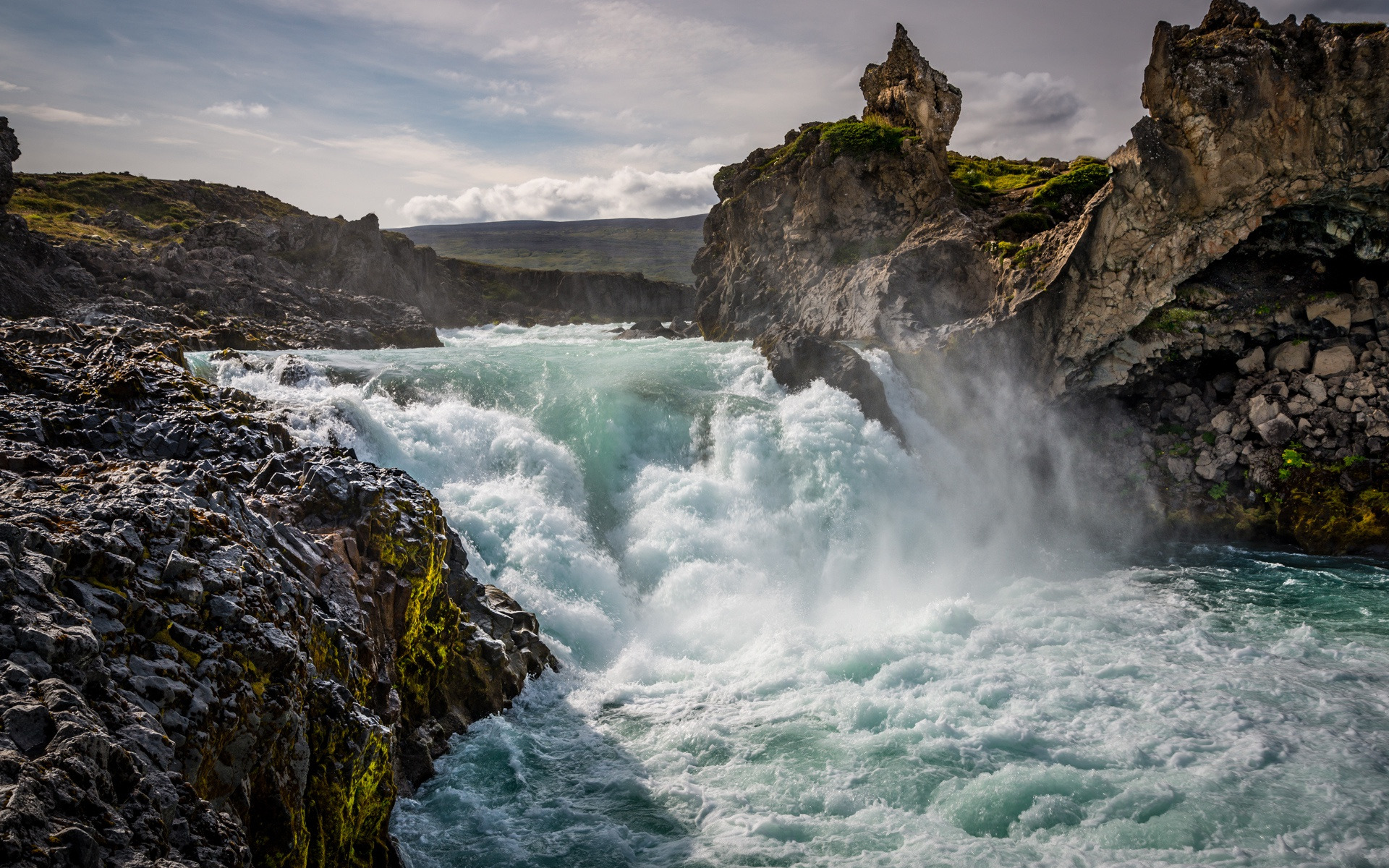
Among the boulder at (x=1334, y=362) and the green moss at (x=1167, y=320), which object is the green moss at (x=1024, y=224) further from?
the boulder at (x=1334, y=362)

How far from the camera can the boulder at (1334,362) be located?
2283cm

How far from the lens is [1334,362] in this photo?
23.0 m

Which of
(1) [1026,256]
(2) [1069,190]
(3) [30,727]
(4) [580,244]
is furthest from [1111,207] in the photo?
(4) [580,244]

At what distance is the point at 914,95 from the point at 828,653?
30227 mm

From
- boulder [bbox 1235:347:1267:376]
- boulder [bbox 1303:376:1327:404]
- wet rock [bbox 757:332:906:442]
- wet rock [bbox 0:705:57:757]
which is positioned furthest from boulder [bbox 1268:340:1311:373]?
wet rock [bbox 0:705:57:757]

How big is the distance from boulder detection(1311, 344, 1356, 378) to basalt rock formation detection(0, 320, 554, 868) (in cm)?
2528

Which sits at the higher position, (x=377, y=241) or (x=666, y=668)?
(x=377, y=241)

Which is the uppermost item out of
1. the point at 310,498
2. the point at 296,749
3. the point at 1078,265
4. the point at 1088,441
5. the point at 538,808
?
the point at 1078,265

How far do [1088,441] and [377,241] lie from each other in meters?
59.2

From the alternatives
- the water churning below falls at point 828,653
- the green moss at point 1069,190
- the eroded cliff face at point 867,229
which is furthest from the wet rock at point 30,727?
Answer: the green moss at point 1069,190

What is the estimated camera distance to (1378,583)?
64.4ft

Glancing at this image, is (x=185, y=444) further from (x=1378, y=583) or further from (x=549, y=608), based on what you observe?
(x=1378, y=583)

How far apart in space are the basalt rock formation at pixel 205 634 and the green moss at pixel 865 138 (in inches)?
1212

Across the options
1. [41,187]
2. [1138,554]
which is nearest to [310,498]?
[1138,554]
